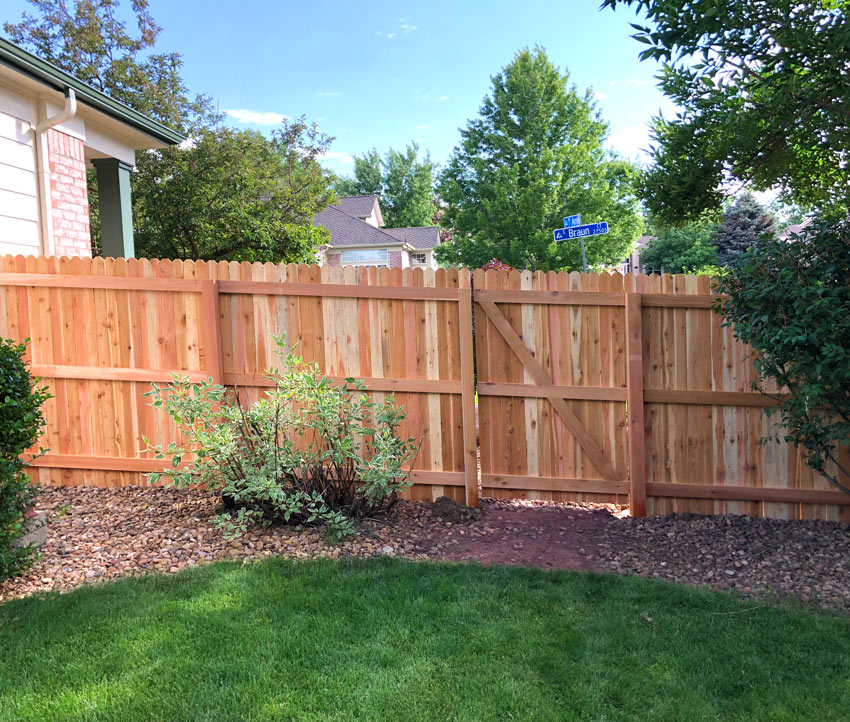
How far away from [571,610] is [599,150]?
23.0m

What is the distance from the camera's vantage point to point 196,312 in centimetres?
561

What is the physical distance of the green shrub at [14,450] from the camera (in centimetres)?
362

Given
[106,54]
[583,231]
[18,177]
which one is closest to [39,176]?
[18,177]

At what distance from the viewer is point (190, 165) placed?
1861cm

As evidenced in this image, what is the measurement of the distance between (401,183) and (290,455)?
5545 cm

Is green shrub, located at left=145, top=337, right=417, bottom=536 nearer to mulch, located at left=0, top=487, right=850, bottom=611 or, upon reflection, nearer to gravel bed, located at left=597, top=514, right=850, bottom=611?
mulch, located at left=0, top=487, right=850, bottom=611

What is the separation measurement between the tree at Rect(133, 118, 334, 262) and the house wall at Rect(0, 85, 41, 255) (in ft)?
35.0

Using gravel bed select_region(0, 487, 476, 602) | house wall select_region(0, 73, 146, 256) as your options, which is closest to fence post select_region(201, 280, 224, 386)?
gravel bed select_region(0, 487, 476, 602)

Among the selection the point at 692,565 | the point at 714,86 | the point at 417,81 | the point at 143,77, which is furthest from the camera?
the point at 417,81

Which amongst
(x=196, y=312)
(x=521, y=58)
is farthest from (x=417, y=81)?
(x=196, y=312)

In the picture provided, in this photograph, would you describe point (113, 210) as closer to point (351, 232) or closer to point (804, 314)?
point (804, 314)

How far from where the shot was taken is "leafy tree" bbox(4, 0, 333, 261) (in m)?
18.2

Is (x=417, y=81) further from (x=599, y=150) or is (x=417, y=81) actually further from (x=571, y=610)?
(x=571, y=610)

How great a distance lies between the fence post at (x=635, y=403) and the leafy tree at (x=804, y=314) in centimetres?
75
